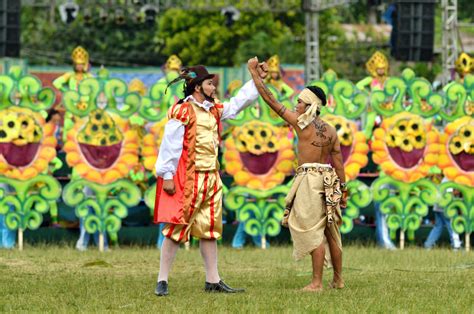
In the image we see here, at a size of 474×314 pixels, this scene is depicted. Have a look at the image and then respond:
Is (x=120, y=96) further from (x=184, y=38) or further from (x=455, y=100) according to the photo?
(x=184, y=38)

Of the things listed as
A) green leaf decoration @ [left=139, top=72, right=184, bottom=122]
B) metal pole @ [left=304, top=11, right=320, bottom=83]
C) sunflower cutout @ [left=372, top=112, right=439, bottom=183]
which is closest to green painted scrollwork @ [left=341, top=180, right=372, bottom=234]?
sunflower cutout @ [left=372, top=112, right=439, bottom=183]

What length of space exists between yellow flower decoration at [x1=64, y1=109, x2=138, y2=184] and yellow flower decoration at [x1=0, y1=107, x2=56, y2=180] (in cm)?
26

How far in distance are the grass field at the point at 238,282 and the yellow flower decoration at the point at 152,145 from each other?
3.40ft

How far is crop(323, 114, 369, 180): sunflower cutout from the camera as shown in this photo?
16828mm

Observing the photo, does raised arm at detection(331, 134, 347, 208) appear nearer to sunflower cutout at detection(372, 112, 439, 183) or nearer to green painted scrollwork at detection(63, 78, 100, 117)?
sunflower cutout at detection(372, 112, 439, 183)

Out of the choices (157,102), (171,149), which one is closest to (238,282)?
(171,149)

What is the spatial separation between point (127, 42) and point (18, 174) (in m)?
39.4

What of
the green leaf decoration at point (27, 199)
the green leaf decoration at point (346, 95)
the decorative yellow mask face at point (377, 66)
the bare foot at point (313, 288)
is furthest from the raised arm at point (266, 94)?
the decorative yellow mask face at point (377, 66)

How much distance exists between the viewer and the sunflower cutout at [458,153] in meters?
16.9

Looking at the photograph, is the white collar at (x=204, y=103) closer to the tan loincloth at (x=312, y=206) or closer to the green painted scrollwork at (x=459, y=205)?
the tan loincloth at (x=312, y=206)

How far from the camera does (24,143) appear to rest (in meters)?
16.2

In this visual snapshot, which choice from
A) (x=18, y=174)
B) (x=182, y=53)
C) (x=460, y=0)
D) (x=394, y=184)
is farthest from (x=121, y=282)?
(x=460, y=0)

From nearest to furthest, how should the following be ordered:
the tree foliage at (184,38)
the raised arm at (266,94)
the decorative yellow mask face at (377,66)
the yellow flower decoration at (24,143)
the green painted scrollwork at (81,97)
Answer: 1. the raised arm at (266,94)
2. the yellow flower decoration at (24,143)
3. the green painted scrollwork at (81,97)
4. the decorative yellow mask face at (377,66)
5. the tree foliage at (184,38)

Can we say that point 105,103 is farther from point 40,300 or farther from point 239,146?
point 40,300
